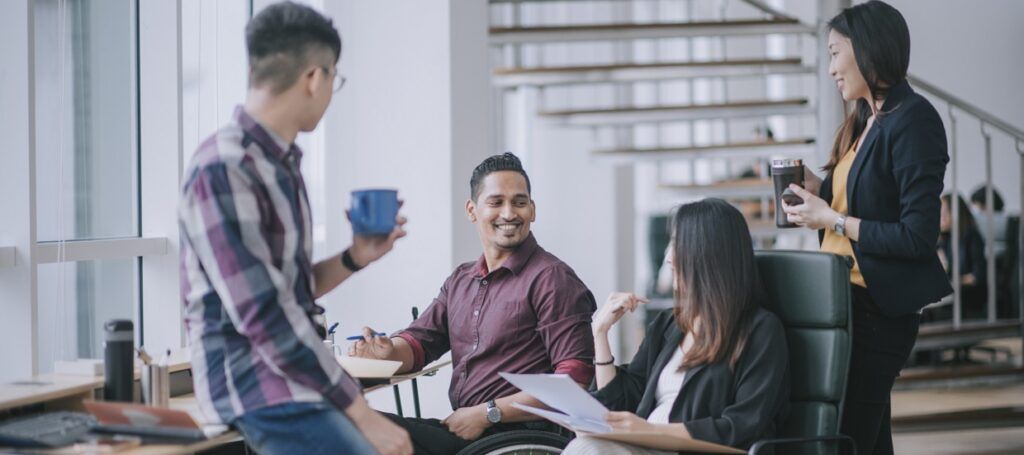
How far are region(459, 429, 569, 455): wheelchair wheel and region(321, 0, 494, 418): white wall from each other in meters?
1.42

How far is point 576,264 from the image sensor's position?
7.10m

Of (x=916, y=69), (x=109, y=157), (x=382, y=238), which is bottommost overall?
(x=382, y=238)

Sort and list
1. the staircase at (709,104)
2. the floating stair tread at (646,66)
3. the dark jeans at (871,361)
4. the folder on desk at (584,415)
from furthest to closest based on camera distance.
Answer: the floating stair tread at (646,66) < the staircase at (709,104) < the dark jeans at (871,361) < the folder on desk at (584,415)

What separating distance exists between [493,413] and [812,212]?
0.87 meters

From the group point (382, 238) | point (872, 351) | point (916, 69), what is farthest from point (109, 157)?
point (916, 69)

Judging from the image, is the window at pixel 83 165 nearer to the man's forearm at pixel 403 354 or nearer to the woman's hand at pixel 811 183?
the man's forearm at pixel 403 354

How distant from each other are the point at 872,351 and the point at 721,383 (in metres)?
0.42

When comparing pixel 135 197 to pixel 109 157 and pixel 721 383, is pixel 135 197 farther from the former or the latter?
pixel 721 383

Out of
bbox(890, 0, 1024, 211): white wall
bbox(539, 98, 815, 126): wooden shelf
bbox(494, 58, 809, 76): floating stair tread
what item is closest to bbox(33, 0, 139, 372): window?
bbox(494, 58, 809, 76): floating stair tread

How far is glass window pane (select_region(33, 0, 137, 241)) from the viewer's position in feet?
9.55

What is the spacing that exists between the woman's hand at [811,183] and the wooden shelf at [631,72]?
275 centimetres

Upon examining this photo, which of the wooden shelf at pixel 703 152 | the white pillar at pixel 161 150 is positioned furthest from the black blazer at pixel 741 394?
the wooden shelf at pixel 703 152

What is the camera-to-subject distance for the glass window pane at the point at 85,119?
9.55 ft

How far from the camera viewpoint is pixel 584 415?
230 cm
